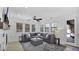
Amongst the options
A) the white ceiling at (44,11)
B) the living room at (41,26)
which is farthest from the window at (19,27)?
the white ceiling at (44,11)

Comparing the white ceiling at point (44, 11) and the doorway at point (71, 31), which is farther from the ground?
the white ceiling at point (44, 11)

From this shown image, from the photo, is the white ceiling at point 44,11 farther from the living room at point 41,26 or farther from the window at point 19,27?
the window at point 19,27

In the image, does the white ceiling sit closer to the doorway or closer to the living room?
the living room

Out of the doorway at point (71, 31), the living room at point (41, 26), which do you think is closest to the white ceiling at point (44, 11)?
the living room at point (41, 26)

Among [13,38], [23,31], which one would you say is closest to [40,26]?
[23,31]

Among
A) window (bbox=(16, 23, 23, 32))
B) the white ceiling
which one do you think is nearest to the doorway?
the white ceiling

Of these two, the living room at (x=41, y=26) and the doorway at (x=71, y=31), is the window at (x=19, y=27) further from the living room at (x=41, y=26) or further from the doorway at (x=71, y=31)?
the doorway at (x=71, y=31)

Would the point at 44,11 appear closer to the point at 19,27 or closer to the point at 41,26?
the point at 41,26

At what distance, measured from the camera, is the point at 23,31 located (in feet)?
6.47
